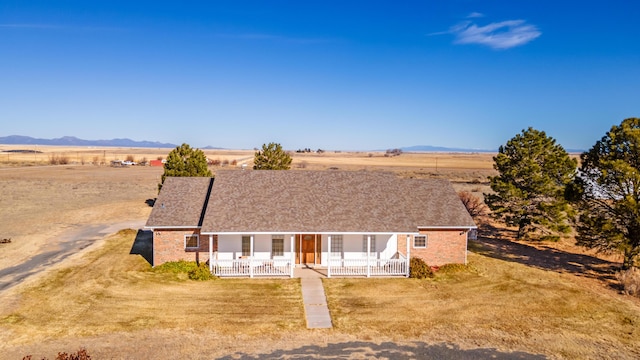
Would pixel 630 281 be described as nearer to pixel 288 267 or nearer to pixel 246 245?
pixel 288 267

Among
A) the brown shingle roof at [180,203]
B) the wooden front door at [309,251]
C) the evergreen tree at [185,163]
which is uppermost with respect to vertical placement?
the evergreen tree at [185,163]

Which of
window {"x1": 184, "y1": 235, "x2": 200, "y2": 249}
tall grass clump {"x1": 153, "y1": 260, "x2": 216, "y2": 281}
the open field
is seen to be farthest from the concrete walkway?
window {"x1": 184, "y1": 235, "x2": 200, "y2": 249}

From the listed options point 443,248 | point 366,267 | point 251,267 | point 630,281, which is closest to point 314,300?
point 251,267

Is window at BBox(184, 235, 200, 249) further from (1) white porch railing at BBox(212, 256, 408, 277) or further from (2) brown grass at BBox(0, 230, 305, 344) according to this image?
(2) brown grass at BBox(0, 230, 305, 344)

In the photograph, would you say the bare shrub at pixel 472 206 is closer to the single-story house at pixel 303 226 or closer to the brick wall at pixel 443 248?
the single-story house at pixel 303 226

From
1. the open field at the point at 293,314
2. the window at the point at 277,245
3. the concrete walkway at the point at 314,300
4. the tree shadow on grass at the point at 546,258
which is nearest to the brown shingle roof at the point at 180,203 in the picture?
the open field at the point at 293,314

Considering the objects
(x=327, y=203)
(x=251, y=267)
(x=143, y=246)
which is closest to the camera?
(x=251, y=267)
